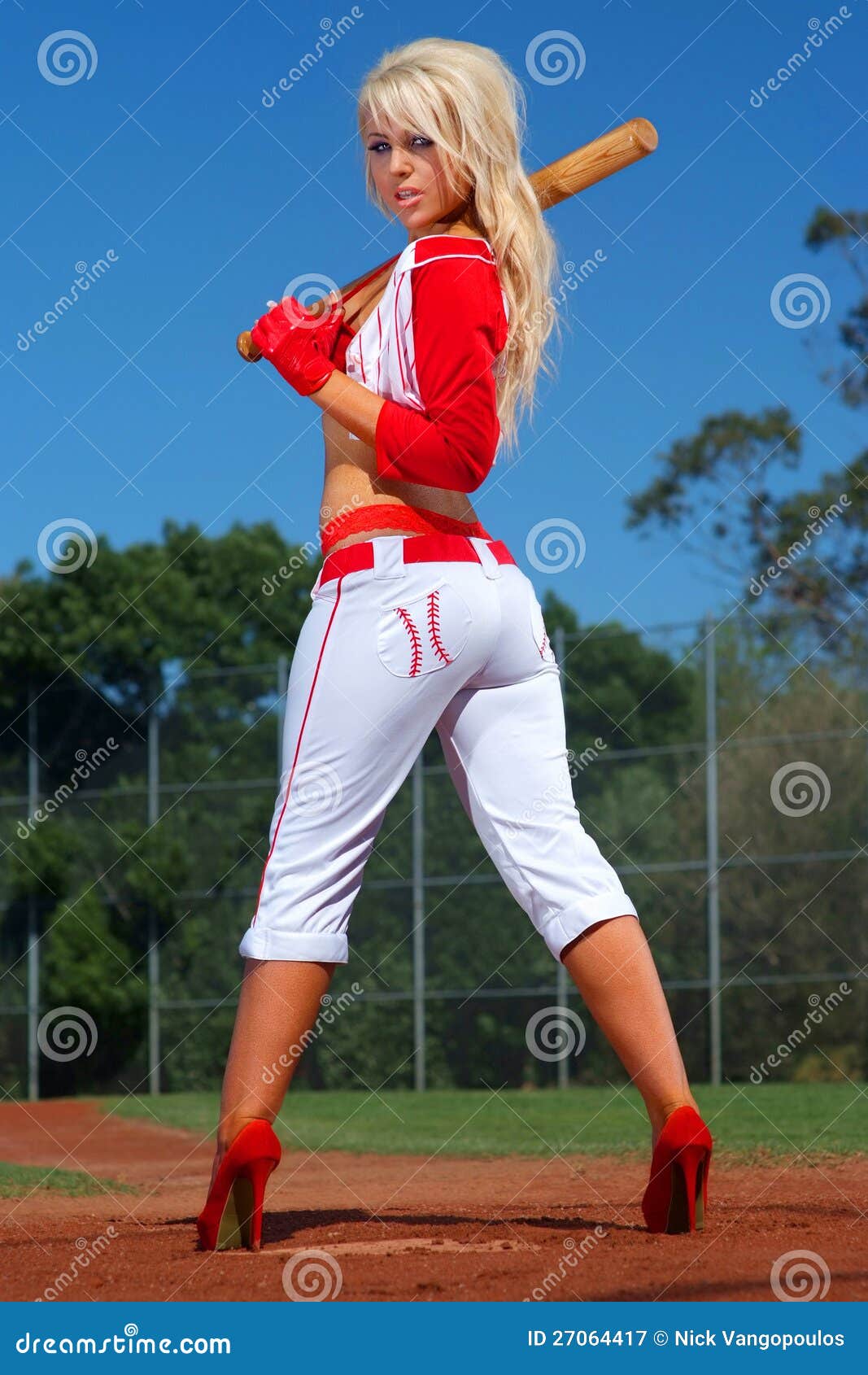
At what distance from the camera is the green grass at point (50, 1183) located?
4.57 meters

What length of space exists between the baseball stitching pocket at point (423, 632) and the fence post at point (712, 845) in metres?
10.2

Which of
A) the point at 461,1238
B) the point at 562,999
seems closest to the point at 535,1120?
the point at 562,999

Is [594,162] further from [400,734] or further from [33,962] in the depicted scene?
[33,962]

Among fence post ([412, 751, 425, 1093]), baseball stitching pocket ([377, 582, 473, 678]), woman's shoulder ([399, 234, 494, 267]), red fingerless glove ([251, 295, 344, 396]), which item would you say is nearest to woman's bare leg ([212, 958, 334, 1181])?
baseball stitching pocket ([377, 582, 473, 678])

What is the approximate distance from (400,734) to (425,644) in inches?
6.9

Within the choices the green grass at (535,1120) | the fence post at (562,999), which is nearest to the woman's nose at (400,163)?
the green grass at (535,1120)

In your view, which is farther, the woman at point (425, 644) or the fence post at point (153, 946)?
the fence post at point (153, 946)

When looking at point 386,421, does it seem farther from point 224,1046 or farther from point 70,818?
point 70,818

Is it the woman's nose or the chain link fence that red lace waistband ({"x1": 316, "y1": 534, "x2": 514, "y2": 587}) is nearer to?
the woman's nose

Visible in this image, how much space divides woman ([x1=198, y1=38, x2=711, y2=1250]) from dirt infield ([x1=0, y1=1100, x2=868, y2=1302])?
0.71ft

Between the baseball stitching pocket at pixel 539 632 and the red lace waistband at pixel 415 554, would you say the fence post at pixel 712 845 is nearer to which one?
the baseball stitching pocket at pixel 539 632

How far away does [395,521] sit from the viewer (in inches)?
116

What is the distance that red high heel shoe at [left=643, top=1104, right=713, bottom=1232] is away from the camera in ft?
9.40

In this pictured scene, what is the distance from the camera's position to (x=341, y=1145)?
7.30 metres
